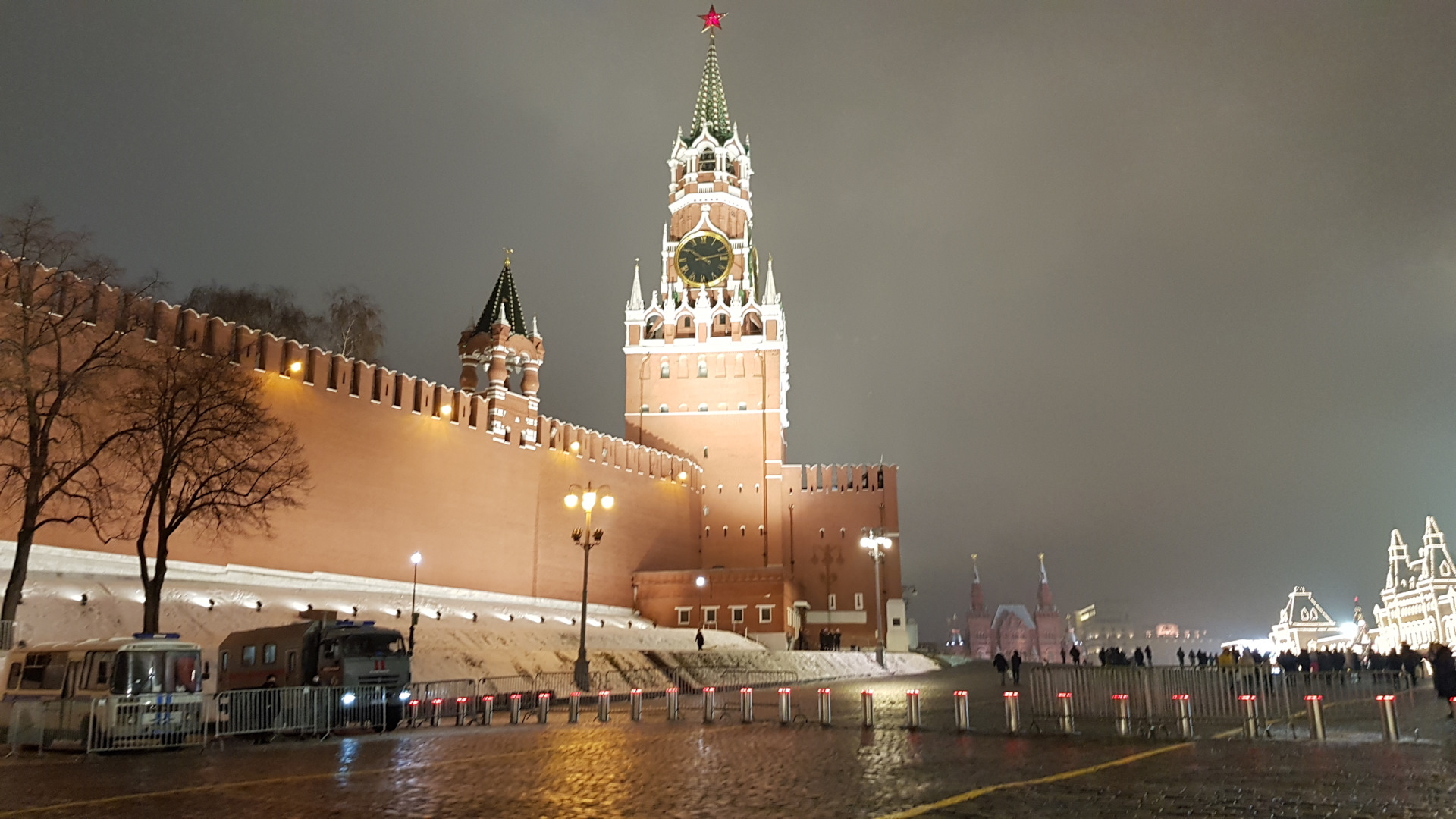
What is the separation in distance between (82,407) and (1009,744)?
65.0 feet

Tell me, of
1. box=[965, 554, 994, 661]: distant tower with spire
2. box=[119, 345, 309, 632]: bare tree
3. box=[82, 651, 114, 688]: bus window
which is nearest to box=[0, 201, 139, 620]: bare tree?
box=[119, 345, 309, 632]: bare tree

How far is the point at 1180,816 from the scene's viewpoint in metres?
5.66

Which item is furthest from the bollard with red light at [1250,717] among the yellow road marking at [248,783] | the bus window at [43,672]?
the bus window at [43,672]

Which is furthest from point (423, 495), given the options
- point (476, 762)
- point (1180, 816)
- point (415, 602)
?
point (1180, 816)

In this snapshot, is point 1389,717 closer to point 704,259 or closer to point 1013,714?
point 1013,714

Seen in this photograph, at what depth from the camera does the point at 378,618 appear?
23938 mm

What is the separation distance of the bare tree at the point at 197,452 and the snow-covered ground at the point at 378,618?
999mm

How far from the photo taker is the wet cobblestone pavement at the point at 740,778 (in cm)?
615

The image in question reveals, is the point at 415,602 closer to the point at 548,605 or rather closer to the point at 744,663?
the point at 548,605

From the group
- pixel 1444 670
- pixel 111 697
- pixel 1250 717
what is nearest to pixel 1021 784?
pixel 1250 717

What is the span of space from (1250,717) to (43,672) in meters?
13.6

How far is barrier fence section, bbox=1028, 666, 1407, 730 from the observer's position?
10508 millimetres

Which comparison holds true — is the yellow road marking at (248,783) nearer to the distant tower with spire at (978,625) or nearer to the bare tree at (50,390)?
the bare tree at (50,390)

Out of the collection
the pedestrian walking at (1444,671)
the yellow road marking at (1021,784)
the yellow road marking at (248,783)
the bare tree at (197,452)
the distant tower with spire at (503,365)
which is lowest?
the yellow road marking at (248,783)
